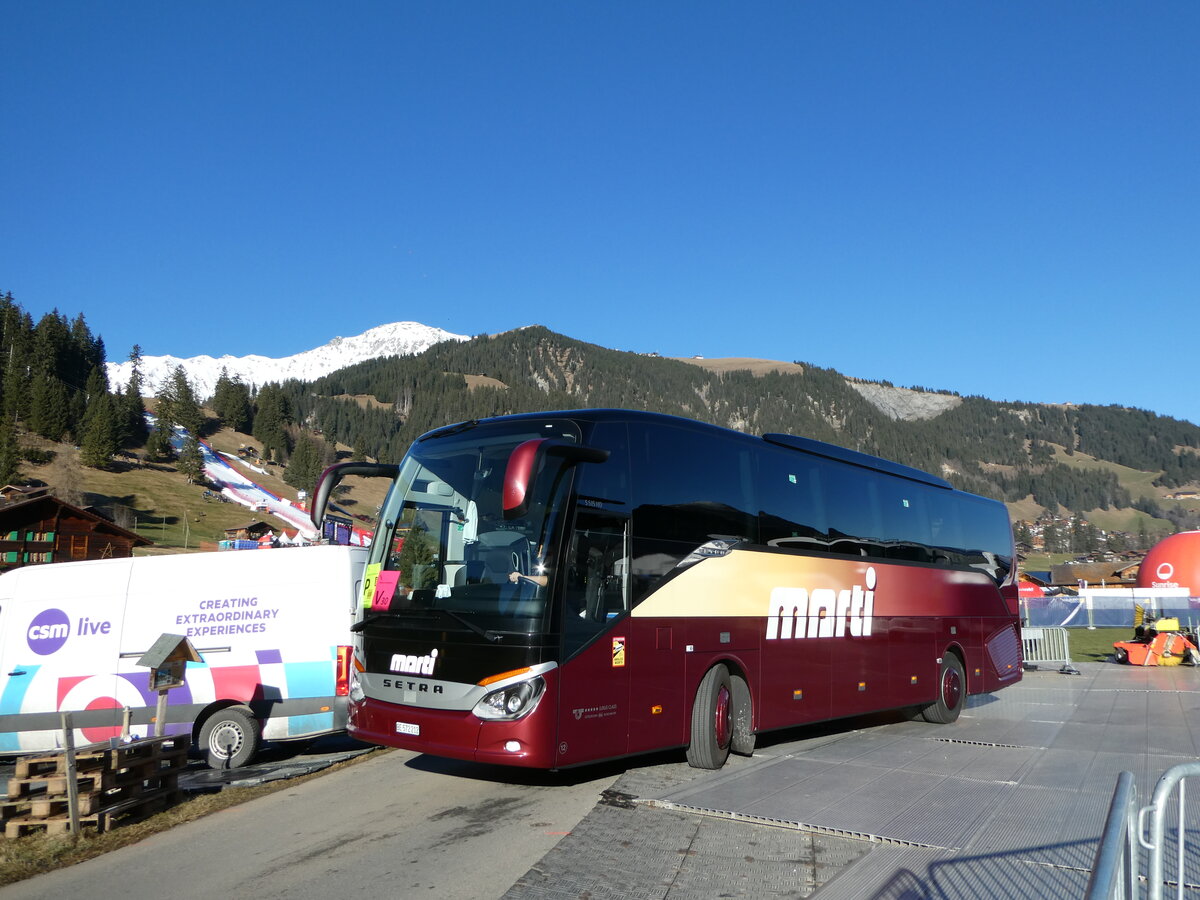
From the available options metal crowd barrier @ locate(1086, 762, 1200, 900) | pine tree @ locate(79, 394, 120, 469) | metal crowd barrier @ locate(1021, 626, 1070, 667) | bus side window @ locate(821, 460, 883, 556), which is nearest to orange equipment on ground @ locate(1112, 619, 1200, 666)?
metal crowd barrier @ locate(1021, 626, 1070, 667)

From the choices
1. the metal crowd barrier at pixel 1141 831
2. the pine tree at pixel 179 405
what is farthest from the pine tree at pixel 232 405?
the metal crowd barrier at pixel 1141 831

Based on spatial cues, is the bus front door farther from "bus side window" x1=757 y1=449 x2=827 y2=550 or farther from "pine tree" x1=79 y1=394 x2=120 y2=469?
"pine tree" x1=79 y1=394 x2=120 y2=469

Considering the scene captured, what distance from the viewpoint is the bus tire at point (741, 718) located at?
10266 millimetres

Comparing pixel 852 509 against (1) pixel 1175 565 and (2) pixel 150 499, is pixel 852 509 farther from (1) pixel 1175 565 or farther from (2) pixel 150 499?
(2) pixel 150 499

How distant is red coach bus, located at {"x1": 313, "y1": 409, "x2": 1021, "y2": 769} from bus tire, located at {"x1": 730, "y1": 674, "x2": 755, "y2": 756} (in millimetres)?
20

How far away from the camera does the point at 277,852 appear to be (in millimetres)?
7078

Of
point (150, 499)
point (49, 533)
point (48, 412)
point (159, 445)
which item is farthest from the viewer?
point (159, 445)

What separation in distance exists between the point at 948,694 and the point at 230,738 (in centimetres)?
1117

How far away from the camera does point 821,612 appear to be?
11.9 m

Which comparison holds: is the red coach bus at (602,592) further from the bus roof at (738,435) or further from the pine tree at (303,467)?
the pine tree at (303,467)

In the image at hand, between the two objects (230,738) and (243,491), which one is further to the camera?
(243,491)

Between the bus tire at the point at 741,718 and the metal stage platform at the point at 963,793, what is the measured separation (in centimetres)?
30

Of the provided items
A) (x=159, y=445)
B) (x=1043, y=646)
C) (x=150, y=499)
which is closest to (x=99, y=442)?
(x=150, y=499)

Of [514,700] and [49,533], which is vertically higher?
[49,533]
